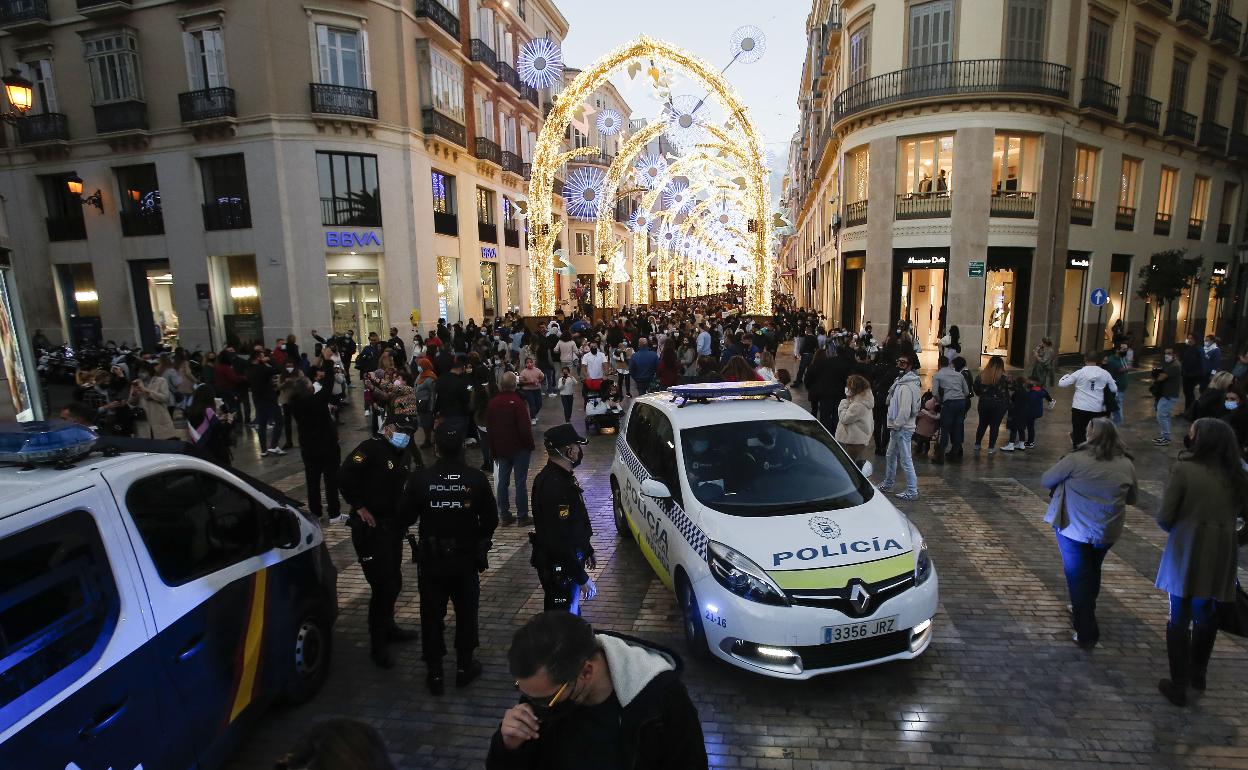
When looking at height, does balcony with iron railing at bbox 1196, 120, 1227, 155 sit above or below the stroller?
above

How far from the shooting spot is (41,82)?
24312mm

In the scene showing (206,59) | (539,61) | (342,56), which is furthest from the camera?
(539,61)

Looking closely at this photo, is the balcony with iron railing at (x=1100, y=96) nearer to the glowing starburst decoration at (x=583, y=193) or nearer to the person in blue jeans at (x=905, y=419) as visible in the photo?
the person in blue jeans at (x=905, y=419)

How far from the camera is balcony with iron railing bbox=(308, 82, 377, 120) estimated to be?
71.5 ft

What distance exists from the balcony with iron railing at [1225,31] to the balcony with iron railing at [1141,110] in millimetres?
5770

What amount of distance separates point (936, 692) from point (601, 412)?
8899 millimetres

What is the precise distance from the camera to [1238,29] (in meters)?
27.0

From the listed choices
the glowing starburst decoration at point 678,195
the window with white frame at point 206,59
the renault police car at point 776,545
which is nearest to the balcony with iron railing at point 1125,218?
the renault police car at point 776,545

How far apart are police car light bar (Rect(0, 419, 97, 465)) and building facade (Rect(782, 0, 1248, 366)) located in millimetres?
22535

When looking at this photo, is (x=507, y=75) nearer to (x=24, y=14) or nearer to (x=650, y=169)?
(x=650, y=169)

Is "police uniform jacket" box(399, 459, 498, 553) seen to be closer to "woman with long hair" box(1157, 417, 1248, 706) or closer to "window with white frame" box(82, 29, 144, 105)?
"woman with long hair" box(1157, 417, 1248, 706)

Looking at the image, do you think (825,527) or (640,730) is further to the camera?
(825,527)

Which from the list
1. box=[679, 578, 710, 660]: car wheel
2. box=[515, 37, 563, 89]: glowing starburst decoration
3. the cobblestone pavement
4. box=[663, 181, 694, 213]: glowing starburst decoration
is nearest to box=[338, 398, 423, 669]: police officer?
the cobblestone pavement

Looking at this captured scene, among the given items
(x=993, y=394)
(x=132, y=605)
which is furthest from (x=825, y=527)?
(x=993, y=394)
